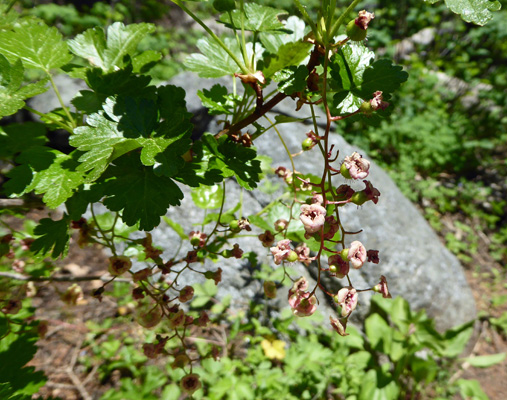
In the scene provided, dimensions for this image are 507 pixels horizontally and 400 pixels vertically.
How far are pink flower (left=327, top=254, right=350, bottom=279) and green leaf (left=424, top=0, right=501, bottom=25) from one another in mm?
376

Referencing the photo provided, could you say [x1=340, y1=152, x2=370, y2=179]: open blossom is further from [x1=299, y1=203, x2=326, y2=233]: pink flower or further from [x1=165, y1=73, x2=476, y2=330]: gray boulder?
[x1=165, y1=73, x2=476, y2=330]: gray boulder

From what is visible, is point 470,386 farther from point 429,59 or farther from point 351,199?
point 429,59

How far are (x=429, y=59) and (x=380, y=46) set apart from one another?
75cm

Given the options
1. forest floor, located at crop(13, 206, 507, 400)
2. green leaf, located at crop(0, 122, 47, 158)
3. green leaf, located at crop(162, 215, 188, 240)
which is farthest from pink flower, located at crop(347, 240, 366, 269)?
forest floor, located at crop(13, 206, 507, 400)

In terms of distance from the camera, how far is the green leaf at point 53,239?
61 cm

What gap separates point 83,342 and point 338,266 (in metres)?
1.96

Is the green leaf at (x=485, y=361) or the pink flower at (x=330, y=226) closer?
the pink flower at (x=330, y=226)

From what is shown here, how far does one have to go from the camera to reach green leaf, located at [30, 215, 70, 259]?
61 centimetres

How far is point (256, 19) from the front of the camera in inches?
24.6

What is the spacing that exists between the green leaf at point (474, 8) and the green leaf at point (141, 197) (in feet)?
1.50

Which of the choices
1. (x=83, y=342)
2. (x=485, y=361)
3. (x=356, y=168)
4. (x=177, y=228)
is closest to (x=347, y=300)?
(x=356, y=168)

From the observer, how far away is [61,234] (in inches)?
24.3

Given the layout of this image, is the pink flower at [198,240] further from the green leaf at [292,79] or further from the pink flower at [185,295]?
the green leaf at [292,79]

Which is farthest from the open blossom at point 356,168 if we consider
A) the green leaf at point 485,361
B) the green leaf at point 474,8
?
the green leaf at point 485,361
